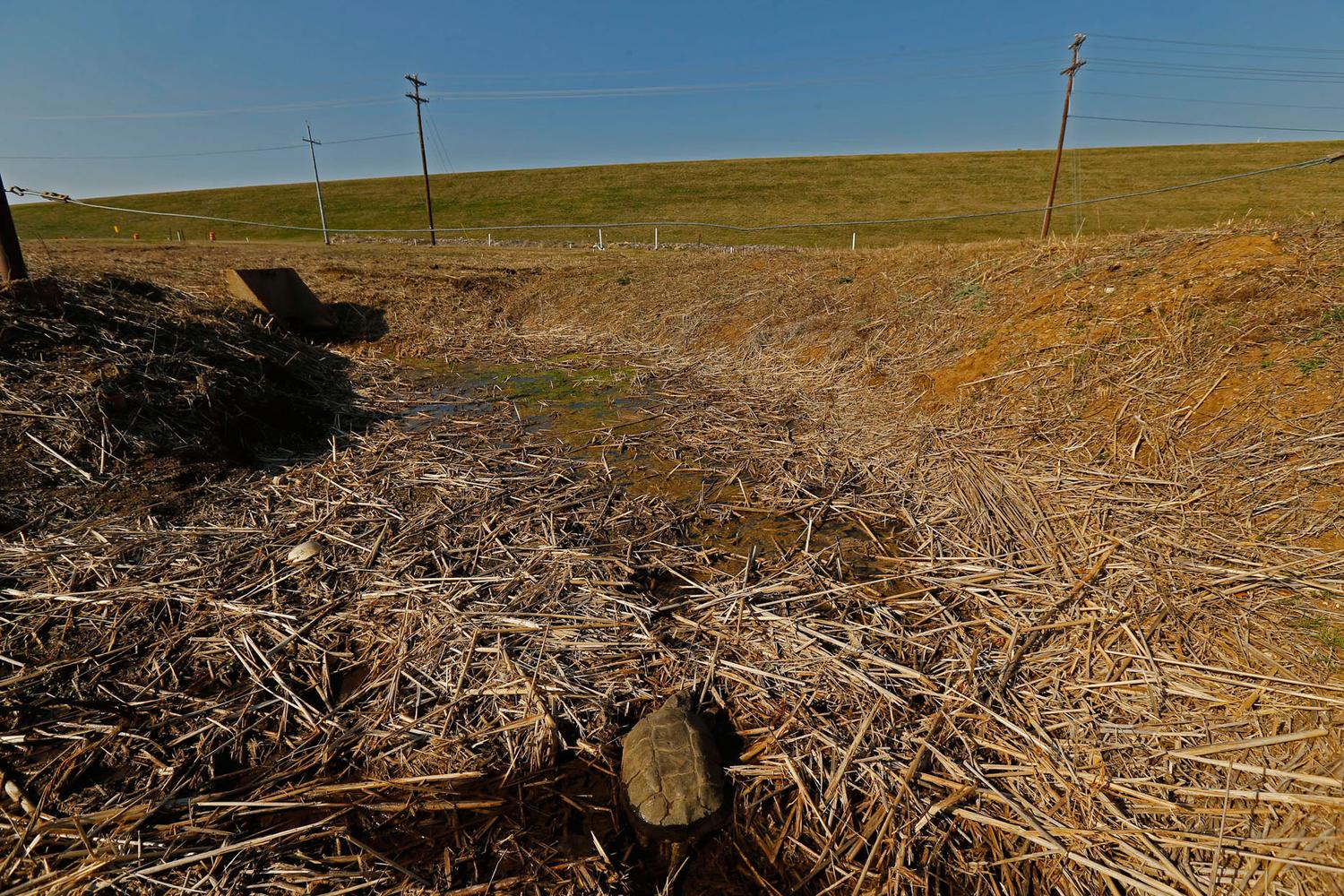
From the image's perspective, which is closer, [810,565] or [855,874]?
[855,874]

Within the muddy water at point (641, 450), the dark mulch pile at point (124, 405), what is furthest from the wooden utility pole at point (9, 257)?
the muddy water at point (641, 450)

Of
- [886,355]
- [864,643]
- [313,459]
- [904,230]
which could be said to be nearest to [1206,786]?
[864,643]

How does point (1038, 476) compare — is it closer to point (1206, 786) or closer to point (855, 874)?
point (1206, 786)

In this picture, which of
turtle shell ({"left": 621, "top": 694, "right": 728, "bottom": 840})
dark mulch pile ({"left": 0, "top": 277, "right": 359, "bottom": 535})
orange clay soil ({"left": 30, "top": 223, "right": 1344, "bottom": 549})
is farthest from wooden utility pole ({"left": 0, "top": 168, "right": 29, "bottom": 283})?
turtle shell ({"left": 621, "top": 694, "right": 728, "bottom": 840})

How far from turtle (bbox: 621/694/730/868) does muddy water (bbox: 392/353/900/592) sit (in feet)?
4.86

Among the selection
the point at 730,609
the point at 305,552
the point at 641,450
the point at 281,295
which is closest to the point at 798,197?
the point at 281,295

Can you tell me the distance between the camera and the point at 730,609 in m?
3.80

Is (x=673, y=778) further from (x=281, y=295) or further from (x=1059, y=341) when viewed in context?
(x=281, y=295)

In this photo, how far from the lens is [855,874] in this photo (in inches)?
95.6

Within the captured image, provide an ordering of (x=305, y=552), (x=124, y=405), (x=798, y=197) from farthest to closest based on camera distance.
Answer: (x=798, y=197) → (x=124, y=405) → (x=305, y=552)

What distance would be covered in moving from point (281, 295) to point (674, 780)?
12.5m

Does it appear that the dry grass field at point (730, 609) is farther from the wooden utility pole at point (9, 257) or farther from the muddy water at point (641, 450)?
the wooden utility pole at point (9, 257)

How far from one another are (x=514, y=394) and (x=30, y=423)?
4861 mm

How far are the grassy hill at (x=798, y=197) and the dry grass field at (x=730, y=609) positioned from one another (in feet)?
98.0
